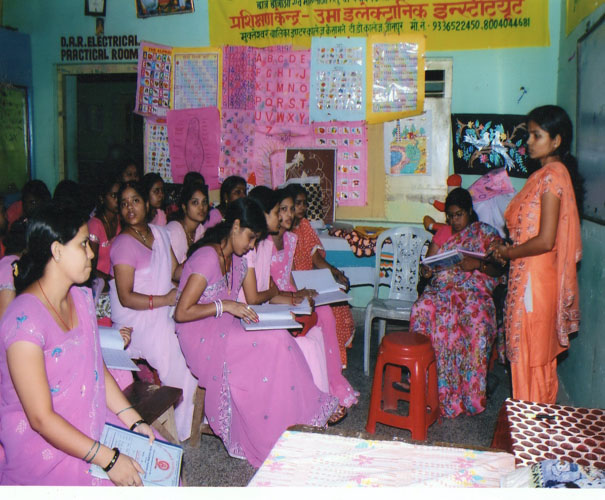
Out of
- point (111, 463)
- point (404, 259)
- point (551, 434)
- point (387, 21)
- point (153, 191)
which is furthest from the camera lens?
point (387, 21)

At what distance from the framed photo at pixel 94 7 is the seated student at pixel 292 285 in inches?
137

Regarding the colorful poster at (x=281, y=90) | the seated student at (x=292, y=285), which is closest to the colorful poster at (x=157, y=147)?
the colorful poster at (x=281, y=90)

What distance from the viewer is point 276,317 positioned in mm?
2840

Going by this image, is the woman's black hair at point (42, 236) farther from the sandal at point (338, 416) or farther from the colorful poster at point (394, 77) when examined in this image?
the colorful poster at point (394, 77)

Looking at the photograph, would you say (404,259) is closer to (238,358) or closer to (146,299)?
(238,358)

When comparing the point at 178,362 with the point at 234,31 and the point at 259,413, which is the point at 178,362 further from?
the point at 234,31

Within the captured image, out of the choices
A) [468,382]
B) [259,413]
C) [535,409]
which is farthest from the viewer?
[468,382]

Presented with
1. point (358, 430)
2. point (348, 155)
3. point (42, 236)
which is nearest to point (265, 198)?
point (358, 430)

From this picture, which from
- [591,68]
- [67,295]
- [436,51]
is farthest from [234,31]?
[67,295]

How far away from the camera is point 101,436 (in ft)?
6.01

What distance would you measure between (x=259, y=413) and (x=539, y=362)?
146 cm

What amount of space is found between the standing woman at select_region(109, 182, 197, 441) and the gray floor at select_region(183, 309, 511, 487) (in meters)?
0.26

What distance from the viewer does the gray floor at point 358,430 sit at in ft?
9.30

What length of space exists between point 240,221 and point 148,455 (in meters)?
1.41
